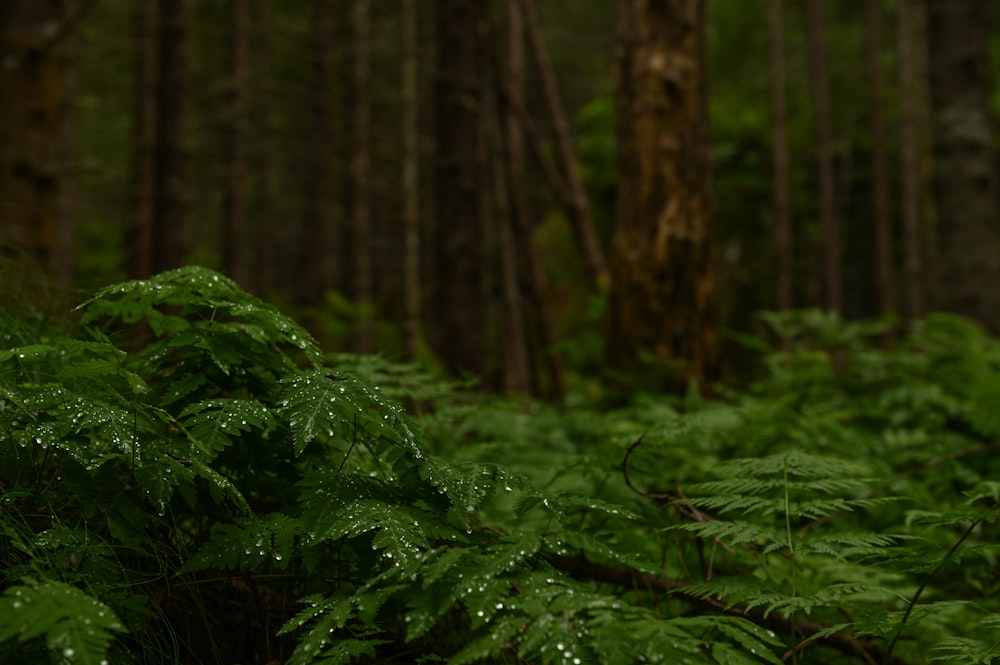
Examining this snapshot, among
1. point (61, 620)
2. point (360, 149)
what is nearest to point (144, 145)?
point (360, 149)

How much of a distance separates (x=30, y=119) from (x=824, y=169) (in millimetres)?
15086

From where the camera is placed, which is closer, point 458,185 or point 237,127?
point 458,185

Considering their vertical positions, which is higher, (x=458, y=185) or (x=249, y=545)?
(x=458, y=185)

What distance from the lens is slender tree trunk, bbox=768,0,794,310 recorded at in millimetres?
14680

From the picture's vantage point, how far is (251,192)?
27.2 m

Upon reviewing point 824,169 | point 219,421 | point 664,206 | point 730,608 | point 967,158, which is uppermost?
point 824,169

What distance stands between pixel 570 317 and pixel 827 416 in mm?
8665

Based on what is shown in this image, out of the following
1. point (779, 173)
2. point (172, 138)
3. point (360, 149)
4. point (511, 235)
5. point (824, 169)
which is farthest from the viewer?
point (824, 169)

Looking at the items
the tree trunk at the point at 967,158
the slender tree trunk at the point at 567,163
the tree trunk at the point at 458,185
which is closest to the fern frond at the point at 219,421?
the slender tree trunk at the point at 567,163

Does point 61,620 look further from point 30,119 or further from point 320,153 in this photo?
point 320,153

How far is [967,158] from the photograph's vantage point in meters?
6.71

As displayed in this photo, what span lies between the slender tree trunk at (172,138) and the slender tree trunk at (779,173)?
33.3 feet

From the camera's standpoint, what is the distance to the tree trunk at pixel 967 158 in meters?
6.68

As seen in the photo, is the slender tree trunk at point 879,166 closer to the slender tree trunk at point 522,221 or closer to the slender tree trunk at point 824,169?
the slender tree trunk at point 824,169
